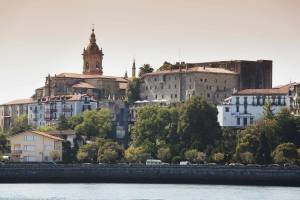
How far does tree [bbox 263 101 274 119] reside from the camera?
567 feet

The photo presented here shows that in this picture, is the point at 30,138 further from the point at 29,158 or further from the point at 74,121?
the point at 74,121

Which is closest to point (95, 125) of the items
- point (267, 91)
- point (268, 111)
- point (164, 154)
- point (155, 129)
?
point (155, 129)

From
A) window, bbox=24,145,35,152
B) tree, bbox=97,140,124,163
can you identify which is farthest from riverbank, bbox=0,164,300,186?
window, bbox=24,145,35,152

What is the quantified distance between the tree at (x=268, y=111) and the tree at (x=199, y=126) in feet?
23.1

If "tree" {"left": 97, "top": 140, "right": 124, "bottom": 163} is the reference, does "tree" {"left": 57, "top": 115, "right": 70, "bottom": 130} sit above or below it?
above

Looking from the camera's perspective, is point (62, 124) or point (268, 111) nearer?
point (268, 111)

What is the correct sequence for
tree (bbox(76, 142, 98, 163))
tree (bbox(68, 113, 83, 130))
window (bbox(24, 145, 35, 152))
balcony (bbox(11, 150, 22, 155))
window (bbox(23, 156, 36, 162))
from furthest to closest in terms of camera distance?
tree (bbox(68, 113, 83, 130)) → balcony (bbox(11, 150, 22, 155)) → window (bbox(24, 145, 35, 152)) → window (bbox(23, 156, 36, 162)) → tree (bbox(76, 142, 98, 163))

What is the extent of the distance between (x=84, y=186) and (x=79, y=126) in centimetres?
4876

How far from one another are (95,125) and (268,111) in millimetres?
26479

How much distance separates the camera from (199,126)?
169250 millimetres

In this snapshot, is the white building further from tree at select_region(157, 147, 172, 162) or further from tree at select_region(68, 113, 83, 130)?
tree at select_region(68, 113, 83, 130)

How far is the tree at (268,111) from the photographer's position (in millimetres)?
172750

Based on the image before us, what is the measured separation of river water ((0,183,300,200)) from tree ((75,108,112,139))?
140 feet

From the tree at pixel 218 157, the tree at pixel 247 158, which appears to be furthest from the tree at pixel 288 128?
the tree at pixel 218 157
